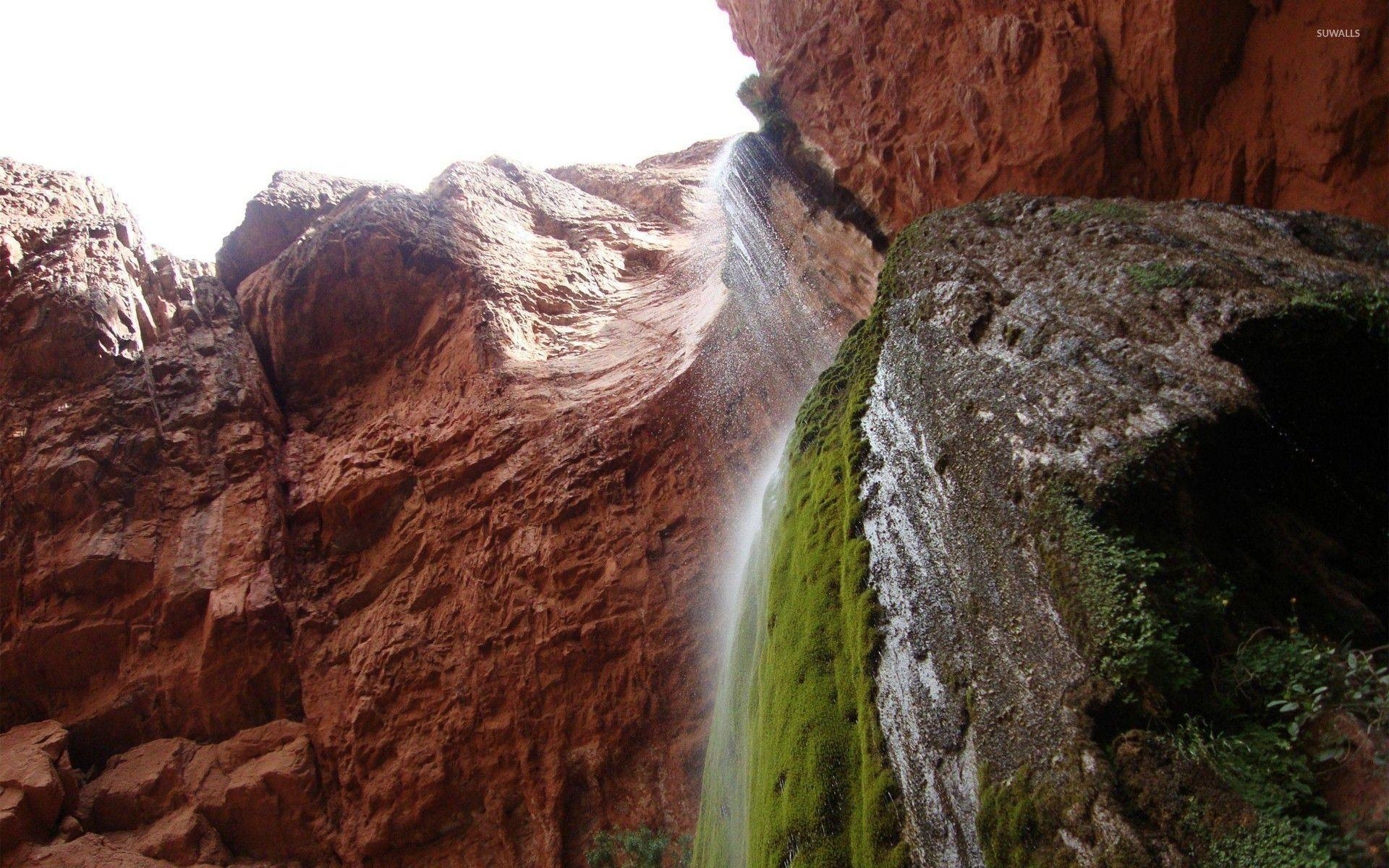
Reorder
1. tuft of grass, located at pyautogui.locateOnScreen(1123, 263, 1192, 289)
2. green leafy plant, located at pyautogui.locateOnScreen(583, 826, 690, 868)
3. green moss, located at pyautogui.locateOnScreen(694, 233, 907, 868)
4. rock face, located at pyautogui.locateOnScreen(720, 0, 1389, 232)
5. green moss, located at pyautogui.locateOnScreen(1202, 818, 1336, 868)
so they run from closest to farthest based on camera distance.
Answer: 1. green moss, located at pyautogui.locateOnScreen(1202, 818, 1336, 868)
2. green moss, located at pyautogui.locateOnScreen(694, 233, 907, 868)
3. tuft of grass, located at pyautogui.locateOnScreen(1123, 263, 1192, 289)
4. rock face, located at pyautogui.locateOnScreen(720, 0, 1389, 232)
5. green leafy plant, located at pyautogui.locateOnScreen(583, 826, 690, 868)

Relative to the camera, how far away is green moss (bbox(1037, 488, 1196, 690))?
3.70 meters

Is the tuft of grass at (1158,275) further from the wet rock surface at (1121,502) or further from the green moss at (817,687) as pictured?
the green moss at (817,687)

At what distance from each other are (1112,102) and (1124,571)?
23.2 feet

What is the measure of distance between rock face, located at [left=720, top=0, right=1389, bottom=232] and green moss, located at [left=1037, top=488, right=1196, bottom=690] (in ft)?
17.3

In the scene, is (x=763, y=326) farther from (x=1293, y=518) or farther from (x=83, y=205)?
(x=83, y=205)

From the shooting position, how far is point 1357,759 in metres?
3.21

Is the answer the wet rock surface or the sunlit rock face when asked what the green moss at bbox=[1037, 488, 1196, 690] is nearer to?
the wet rock surface

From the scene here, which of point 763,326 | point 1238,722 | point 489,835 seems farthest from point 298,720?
point 1238,722

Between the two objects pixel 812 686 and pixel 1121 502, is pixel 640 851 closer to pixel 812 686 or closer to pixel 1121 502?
pixel 812 686

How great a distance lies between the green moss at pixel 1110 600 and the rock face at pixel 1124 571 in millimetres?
13

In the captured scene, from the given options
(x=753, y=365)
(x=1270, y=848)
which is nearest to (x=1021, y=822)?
(x=1270, y=848)

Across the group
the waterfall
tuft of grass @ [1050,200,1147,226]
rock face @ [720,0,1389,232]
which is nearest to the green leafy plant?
the waterfall

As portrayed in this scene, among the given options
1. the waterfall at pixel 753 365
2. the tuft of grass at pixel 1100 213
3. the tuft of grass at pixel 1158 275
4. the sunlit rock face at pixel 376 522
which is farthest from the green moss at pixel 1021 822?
the sunlit rock face at pixel 376 522

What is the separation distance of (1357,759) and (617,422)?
10423 mm
